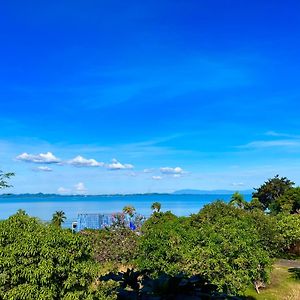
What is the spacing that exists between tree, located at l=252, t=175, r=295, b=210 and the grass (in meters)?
23.2

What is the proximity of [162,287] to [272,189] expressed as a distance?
41.9m

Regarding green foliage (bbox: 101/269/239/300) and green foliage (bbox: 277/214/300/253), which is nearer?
green foliage (bbox: 101/269/239/300)

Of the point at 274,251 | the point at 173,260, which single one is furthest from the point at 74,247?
the point at 274,251

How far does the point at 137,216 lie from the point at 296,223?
9256 mm

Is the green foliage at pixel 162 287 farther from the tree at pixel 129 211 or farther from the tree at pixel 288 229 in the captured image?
the tree at pixel 288 229

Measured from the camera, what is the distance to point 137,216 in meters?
23.2

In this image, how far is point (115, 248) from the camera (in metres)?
18.3

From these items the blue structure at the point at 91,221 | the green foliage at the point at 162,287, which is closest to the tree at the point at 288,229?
the blue structure at the point at 91,221

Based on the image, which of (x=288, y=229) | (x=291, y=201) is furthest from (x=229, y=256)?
(x=291, y=201)

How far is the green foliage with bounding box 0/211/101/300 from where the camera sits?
30.8 ft

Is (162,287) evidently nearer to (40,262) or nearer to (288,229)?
(40,262)

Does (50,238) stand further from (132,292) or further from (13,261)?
Answer: (132,292)

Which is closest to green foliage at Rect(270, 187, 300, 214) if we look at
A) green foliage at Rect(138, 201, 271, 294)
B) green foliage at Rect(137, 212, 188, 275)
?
green foliage at Rect(138, 201, 271, 294)

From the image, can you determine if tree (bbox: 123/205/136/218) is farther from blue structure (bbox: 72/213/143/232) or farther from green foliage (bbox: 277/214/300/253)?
green foliage (bbox: 277/214/300/253)
